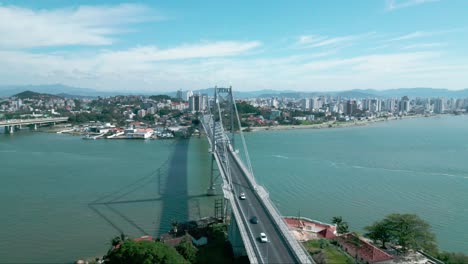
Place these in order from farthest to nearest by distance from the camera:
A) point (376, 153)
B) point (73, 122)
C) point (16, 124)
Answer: point (73, 122)
point (16, 124)
point (376, 153)

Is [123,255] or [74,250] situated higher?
[123,255]

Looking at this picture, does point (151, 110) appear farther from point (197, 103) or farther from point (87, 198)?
point (87, 198)

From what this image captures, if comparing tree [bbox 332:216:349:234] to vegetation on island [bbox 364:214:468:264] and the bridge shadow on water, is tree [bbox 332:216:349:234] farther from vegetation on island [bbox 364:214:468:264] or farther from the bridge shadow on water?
the bridge shadow on water

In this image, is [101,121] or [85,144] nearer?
[85,144]

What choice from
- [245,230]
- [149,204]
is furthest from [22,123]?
[245,230]

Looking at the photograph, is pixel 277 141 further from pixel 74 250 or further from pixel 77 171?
pixel 74 250

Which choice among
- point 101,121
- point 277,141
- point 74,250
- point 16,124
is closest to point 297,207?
point 74,250

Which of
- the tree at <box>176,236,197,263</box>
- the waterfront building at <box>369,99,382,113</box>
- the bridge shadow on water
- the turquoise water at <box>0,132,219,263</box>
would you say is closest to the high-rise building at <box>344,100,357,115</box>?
the waterfront building at <box>369,99,382,113</box>
